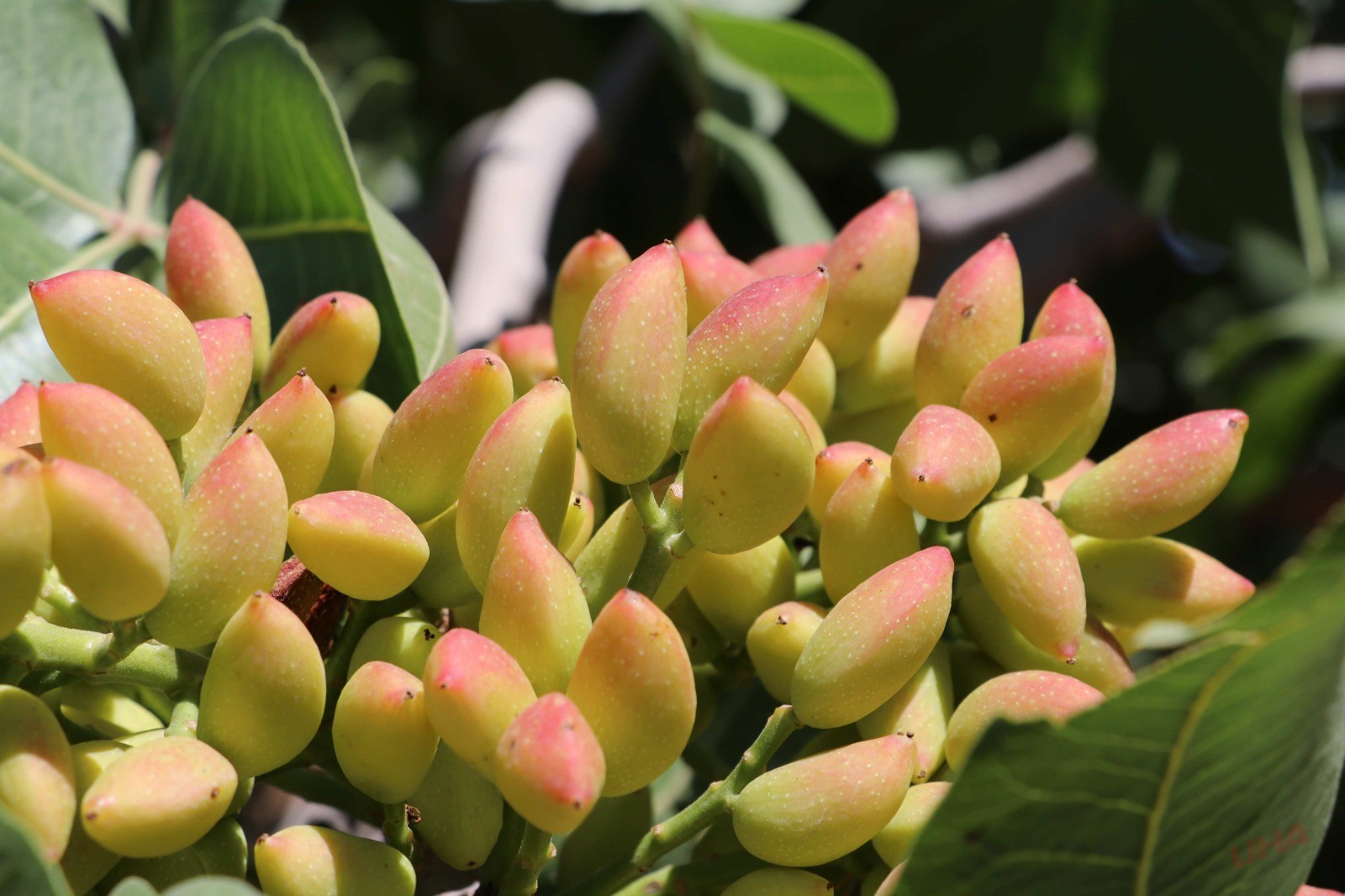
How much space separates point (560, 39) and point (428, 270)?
45.9 inches

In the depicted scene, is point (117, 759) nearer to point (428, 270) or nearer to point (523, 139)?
point (428, 270)

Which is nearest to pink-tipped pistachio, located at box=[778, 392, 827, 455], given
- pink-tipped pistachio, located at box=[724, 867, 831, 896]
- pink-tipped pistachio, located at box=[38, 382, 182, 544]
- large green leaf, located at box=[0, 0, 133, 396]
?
pink-tipped pistachio, located at box=[724, 867, 831, 896]

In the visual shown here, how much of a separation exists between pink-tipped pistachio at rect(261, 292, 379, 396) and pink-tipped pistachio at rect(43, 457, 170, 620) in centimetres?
21

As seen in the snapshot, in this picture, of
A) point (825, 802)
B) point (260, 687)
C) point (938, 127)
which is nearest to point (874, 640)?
point (825, 802)

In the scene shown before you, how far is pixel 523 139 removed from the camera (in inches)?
56.7

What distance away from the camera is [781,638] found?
2.23 feet

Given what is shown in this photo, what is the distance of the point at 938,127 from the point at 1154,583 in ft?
4.10

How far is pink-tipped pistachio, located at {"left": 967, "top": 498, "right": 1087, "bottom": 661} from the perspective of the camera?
656 mm

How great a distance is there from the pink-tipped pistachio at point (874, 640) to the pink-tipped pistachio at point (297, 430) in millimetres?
277

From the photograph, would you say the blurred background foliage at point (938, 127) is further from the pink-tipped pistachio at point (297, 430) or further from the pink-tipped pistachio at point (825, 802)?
the pink-tipped pistachio at point (825, 802)

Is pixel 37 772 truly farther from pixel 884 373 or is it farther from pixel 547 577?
pixel 884 373

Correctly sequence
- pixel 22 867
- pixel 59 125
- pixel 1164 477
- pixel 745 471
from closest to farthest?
pixel 22 867 → pixel 745 471 → pixel 1164 477 → pixel 59 125

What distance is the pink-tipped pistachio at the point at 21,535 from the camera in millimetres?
498

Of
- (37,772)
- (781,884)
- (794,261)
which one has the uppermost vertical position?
(794,261)
